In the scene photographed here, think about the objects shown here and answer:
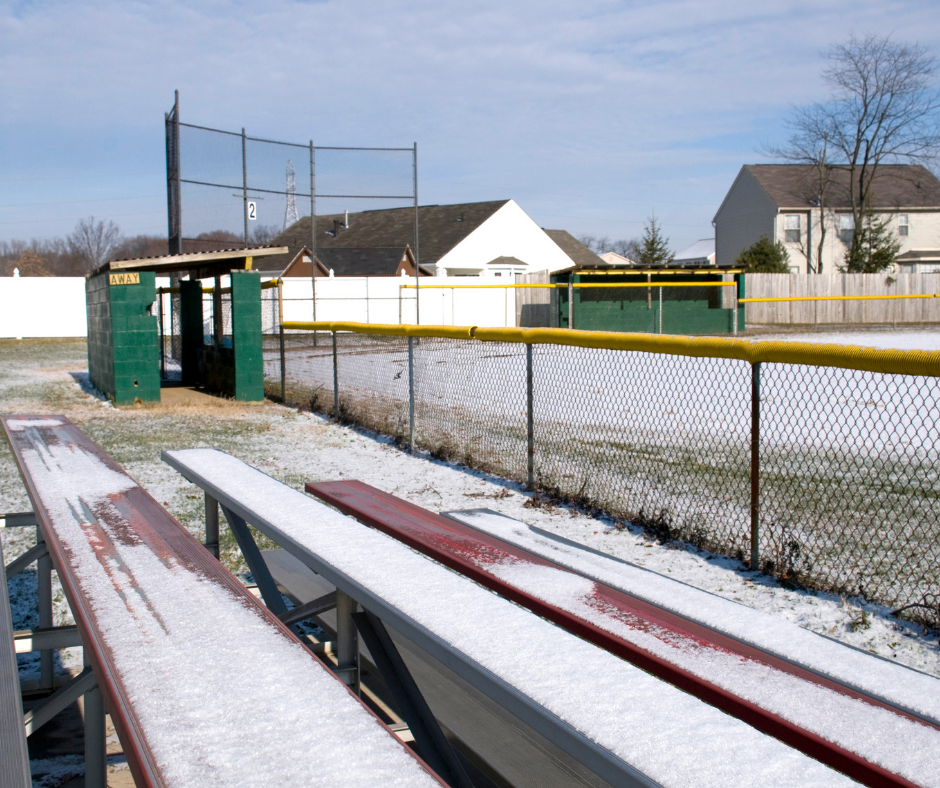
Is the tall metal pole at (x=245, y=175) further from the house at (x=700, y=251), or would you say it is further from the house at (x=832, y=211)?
the house at (x=700, y=251)

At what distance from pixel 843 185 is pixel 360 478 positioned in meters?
49.9

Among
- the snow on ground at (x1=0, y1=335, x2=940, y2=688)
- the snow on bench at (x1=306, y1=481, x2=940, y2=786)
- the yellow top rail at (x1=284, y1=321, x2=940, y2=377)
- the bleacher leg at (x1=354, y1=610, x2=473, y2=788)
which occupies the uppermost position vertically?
the yellow top rail at (x1=284, y1=321, x2=940, y2=377)

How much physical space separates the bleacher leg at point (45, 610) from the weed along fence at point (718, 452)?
136 inches

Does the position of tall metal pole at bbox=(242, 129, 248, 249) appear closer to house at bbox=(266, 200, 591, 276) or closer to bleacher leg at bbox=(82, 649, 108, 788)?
bleacher leg at bbox=(82, 649, 108, 788)

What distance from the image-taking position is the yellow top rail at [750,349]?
12.1 feet

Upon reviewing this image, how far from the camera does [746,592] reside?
4.24 meters

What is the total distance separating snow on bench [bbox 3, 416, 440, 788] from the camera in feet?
4.70

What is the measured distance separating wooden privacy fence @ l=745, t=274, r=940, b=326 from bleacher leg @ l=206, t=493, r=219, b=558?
32.2 metres

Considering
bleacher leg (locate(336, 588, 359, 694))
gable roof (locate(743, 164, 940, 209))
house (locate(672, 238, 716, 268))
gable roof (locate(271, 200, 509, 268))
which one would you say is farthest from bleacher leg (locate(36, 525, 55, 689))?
house (locate(672, 238, 716, 268))

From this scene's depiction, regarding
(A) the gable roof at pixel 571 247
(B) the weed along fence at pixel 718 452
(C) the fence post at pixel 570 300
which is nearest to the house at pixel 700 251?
(A) the gable roof at pixel 571 247

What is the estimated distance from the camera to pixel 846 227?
49375 mm

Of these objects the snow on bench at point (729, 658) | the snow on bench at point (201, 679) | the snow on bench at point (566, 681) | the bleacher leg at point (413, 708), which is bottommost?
the bleacher leg at point (413, 708)

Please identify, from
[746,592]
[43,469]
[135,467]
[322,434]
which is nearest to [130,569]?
[43,469]

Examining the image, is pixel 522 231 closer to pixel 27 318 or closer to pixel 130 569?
pixel 27 318
